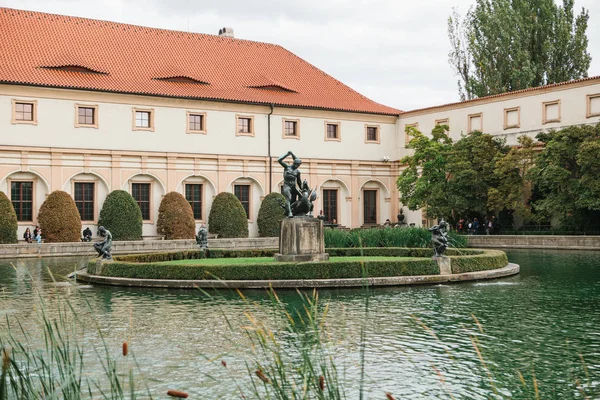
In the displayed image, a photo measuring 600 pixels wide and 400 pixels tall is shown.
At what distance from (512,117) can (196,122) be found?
60.9 ft

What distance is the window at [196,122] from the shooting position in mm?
44281

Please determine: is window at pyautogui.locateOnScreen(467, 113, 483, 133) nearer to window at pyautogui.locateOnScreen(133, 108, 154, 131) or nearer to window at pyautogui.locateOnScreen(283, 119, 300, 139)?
window at pyautogui.locateOnScreen(283, 119, 300, 139)

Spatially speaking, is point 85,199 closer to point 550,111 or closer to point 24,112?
point 24,112

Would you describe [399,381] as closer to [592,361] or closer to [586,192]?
[592,361]

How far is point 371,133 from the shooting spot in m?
50.9

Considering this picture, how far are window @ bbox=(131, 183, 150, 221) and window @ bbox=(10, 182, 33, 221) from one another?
569 centimetres

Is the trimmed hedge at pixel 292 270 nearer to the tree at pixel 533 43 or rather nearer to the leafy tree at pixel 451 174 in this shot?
the leafy tree at pixel 451 174

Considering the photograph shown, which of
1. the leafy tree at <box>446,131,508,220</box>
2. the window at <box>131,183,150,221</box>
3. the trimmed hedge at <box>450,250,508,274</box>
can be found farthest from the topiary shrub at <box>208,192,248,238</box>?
the trimmed hedge at <box>450,250,508,274</box>

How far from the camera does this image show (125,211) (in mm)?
39094

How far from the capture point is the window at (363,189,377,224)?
50938 mm

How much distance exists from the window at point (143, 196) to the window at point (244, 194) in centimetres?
561

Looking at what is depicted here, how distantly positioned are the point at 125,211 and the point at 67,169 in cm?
422

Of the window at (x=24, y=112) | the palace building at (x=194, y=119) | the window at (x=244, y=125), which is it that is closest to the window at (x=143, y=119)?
the palace building at (x=194, y=119)

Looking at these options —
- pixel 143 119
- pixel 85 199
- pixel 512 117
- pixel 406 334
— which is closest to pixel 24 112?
pixel 85 199
